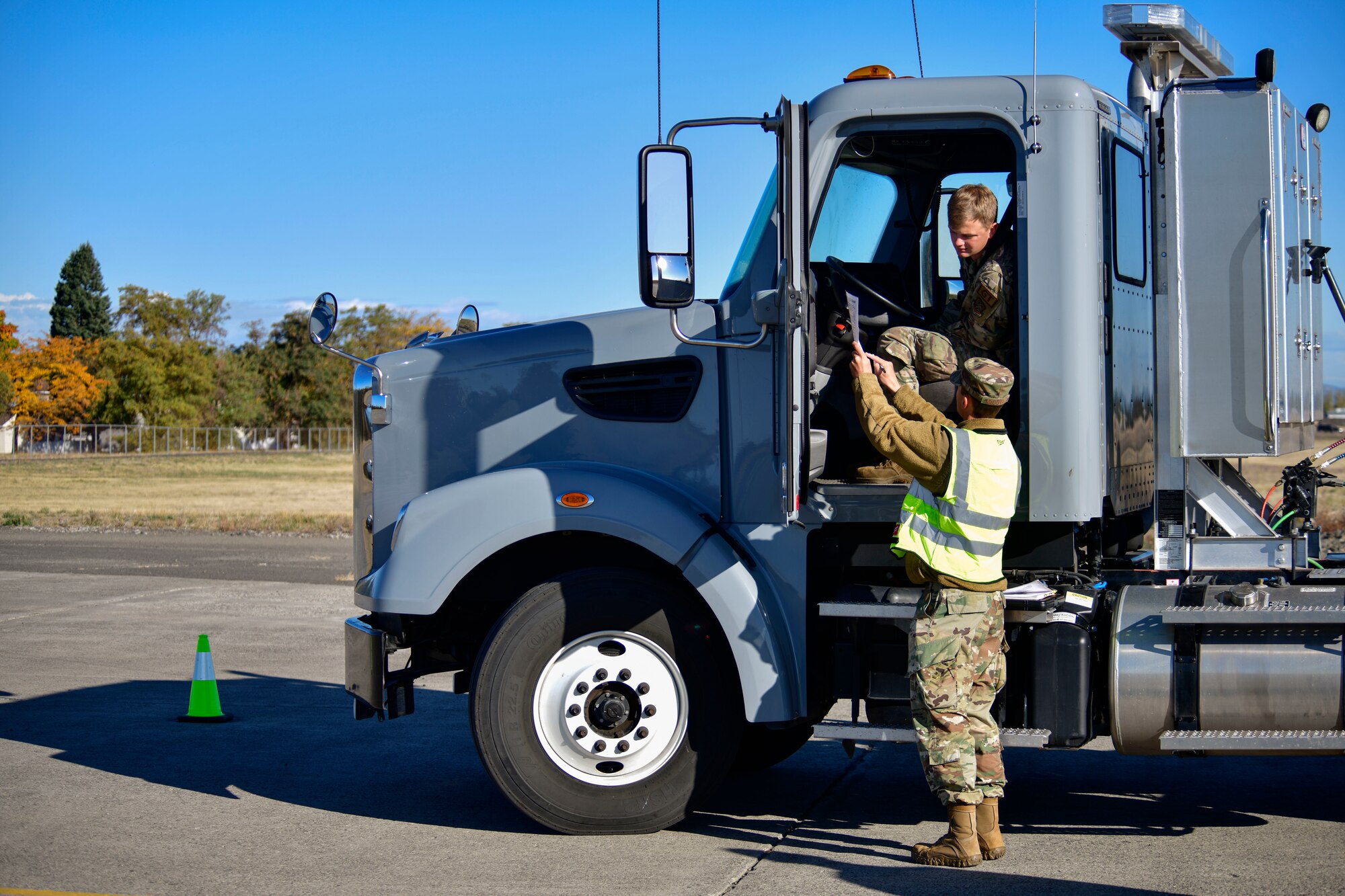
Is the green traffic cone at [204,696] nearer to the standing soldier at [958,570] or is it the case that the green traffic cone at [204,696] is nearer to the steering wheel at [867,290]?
the steering wheel at [867,290]

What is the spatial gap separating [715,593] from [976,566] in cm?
103

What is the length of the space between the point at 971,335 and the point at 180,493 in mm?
37326

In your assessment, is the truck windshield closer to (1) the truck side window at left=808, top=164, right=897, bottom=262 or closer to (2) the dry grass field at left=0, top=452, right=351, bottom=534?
(1) the truck side window at left=808, top=164, right=897, bottom=262

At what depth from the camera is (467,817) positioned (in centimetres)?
589

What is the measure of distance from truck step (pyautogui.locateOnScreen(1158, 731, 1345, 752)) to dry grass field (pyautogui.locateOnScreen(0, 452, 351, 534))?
20633 mm

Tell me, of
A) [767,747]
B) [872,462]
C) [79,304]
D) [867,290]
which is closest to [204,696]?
[767,747]

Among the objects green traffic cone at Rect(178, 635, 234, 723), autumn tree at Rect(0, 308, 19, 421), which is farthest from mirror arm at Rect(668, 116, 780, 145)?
autumn tree at Rect(0, 308, 19, 421)

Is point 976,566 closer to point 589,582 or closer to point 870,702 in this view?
point 870,702

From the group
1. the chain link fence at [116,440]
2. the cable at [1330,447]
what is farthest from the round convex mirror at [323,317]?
the chain link fence at [116,440]

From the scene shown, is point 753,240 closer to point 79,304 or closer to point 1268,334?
point 1268,334

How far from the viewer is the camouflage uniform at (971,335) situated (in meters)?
5.21

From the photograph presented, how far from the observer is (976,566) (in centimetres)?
482

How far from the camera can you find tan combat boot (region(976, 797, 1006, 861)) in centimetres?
503

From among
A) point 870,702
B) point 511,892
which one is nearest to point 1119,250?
point 870,702
